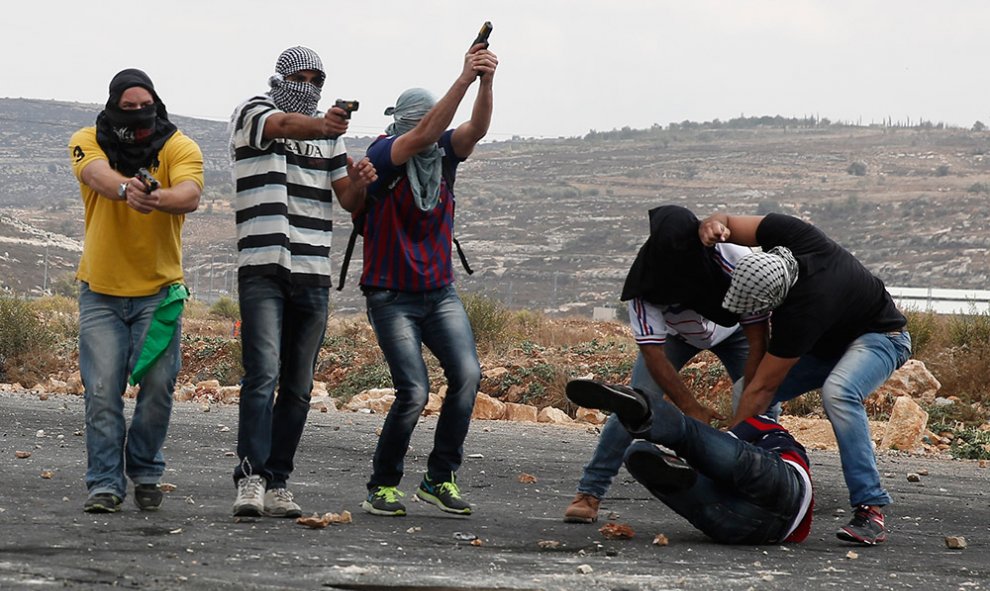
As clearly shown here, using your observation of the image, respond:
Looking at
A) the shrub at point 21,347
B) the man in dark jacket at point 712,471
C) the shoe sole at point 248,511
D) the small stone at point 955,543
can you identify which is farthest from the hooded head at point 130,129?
the shrub at point 21,347

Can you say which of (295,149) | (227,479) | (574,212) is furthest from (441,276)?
(574,212)

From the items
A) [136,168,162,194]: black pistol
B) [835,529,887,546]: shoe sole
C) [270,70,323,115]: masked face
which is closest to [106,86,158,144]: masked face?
[136,168,162,194]: black pistol

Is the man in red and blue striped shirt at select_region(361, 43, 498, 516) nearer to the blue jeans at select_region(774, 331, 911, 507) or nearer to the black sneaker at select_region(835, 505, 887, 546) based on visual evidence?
the blue jeans at select_region(774, 331, 911, 507)

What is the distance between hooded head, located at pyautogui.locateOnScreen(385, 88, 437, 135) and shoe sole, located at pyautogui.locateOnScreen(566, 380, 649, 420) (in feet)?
5.09

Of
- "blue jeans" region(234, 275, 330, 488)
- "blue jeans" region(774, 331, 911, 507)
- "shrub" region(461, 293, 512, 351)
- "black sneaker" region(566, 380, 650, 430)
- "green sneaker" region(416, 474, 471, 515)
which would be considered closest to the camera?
"black sneaker" region(566, 380, 650, 430)

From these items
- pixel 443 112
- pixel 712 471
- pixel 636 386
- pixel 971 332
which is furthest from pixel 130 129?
pixel 971 332

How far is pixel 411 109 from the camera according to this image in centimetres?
675

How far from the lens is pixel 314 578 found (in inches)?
196

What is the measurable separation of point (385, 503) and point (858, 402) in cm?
221

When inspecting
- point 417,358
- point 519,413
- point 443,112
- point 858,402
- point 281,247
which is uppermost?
point 443,112

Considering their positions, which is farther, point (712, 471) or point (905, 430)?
point (905, 430)

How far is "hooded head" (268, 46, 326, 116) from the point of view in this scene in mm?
6441

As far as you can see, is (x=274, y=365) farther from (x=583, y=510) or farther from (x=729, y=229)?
(x=729, y=229)

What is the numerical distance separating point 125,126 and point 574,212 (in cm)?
7459
